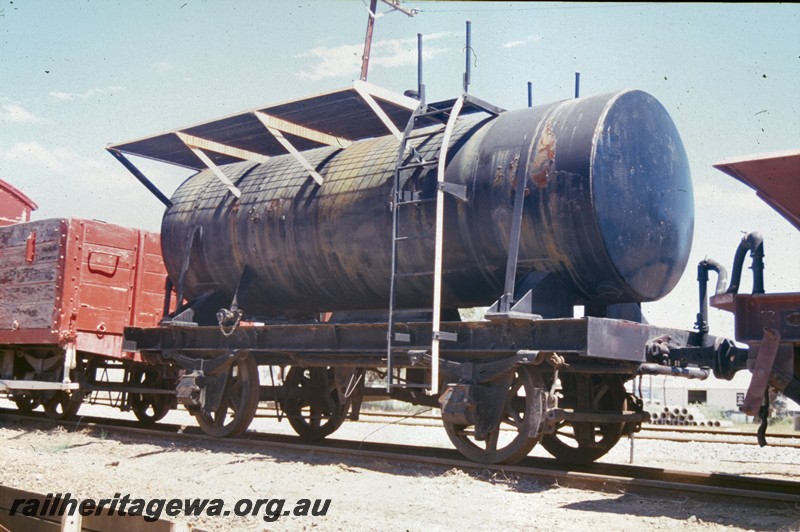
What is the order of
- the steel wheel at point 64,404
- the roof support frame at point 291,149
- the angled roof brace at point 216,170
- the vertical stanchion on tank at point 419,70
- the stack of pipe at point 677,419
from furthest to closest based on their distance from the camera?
1. the stack of pipe at point 677,419
2. the steel wheel at point 64,404
3. the angled roof brace at point 216,170
4. the roof support frame at point 291,149
5. the vertical stanchion on tank at point 419,70

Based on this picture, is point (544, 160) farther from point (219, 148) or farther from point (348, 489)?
point (219, 148)

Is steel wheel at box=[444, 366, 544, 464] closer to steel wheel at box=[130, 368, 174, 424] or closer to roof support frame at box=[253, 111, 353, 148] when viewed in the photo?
roof support frame at box=[253, 111, 353, 148]

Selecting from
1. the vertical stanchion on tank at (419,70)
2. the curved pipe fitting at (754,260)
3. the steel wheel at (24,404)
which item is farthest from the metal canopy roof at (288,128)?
the steel wheel at (24,404)

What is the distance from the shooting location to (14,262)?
13117mm

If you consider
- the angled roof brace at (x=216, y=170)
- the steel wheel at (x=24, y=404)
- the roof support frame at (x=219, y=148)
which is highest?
the roof support frame at (x=219, y=148)

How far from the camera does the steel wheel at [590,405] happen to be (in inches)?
343

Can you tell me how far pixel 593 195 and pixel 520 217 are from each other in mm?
712

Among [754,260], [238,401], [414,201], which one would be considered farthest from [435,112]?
[238,401]

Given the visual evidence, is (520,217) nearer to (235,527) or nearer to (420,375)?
(420,375)

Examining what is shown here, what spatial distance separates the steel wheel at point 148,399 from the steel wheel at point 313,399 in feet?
10.2

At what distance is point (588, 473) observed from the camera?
26.2 feet

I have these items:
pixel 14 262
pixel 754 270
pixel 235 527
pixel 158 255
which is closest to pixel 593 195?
pixel 754 270

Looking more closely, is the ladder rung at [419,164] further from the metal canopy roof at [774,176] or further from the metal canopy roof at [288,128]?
the metal canopy roof at [774,176]

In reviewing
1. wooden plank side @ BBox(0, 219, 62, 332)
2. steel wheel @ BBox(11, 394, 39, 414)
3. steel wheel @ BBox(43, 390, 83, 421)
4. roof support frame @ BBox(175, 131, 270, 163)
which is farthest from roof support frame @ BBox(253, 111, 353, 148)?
steel wheel @ BBox(11, 394, 39, 414)
